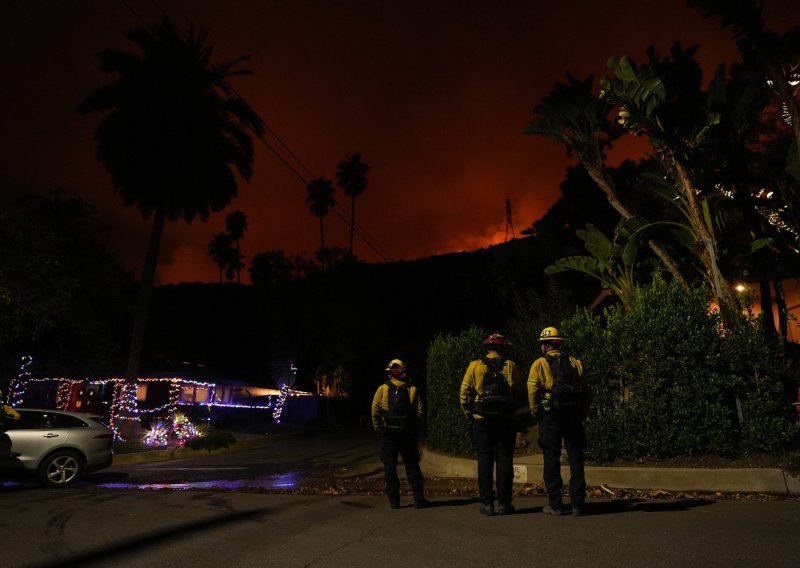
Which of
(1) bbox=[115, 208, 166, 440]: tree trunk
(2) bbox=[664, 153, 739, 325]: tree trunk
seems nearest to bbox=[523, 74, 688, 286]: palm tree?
(2) bbox=[664, 153, 739, 325]: tree trunk

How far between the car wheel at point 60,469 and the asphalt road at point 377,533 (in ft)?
7.23

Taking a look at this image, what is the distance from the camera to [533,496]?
7.14 meters

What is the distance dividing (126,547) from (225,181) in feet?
68.7

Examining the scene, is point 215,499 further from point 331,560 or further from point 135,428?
point 135,428

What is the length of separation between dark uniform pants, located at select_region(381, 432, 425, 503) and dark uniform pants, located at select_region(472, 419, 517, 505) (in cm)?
78

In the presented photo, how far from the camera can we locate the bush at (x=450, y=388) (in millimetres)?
10375

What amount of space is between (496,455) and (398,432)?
1.13 meters

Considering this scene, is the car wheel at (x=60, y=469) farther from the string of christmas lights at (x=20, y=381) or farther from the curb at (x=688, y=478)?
the string of christmas lights at (x=20, y=381)

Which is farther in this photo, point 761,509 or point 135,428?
point 135,428

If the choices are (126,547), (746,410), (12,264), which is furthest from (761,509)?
(12,264)

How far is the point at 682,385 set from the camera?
7.66 metres

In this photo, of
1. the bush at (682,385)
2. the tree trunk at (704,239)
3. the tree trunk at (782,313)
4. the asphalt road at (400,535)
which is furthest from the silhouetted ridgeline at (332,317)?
the asphalt road at (400,535)

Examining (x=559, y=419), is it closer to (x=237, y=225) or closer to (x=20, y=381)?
(x=20, y=381)

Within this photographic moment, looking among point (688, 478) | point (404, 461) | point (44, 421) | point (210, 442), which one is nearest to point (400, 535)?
point (404, 461)
